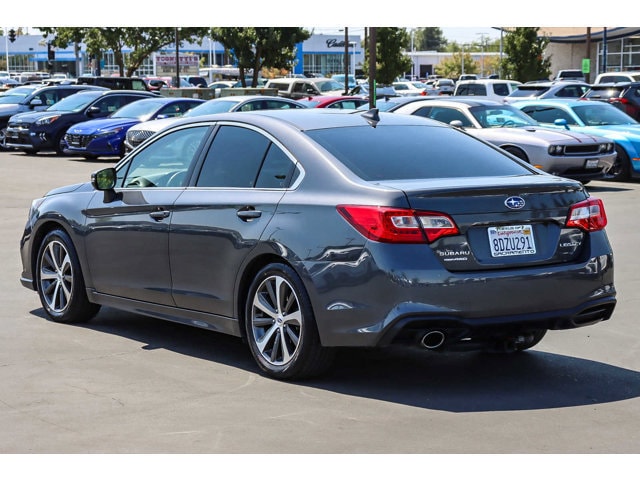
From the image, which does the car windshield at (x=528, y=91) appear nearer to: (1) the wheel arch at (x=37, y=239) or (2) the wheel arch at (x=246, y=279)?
(1) the wheel arch at (x=37, y=239)

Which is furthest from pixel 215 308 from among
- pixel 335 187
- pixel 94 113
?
pixel 94 113

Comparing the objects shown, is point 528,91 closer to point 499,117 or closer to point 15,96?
point 15,96

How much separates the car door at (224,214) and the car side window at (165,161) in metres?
0.22

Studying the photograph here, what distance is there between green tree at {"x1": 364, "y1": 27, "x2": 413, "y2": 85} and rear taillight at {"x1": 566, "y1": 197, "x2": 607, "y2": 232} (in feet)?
171

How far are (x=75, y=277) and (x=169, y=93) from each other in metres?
38.2

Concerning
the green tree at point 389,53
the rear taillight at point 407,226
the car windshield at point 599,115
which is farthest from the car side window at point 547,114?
the green tree at point 389,53

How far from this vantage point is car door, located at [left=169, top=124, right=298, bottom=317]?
22.1ft

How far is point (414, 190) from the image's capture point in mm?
6082

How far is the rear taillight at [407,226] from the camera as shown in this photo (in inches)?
236

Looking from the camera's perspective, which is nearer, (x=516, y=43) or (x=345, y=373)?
(x=345, y=373)

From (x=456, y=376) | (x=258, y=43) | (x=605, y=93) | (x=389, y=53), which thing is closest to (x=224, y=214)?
(x=456, y=376)

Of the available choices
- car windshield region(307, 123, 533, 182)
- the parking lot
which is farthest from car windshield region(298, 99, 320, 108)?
car windshield region(307, 123, 533, 182)

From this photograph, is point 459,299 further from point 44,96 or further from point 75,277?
point 44,96

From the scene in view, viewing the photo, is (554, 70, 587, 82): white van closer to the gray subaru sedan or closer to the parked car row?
the parked car row
